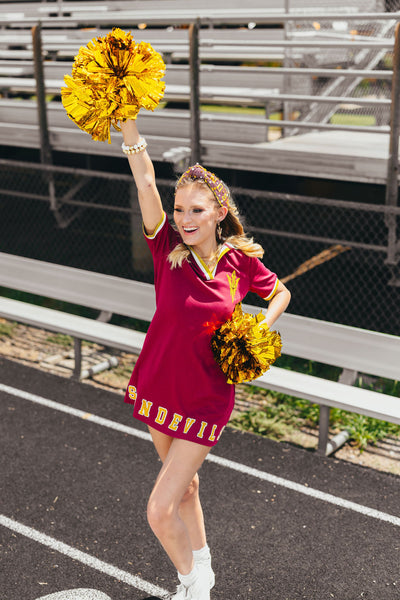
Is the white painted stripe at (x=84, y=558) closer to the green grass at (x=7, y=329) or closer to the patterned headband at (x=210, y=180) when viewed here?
the patterned headband at (x=210, y=180)

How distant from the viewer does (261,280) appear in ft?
11.3

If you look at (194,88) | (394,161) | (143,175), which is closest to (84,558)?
(143,175)

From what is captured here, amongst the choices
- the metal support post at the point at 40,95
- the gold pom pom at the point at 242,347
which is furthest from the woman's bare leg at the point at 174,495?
the metal support post at the point at 40,95

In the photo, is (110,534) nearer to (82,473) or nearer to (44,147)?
(82,473)

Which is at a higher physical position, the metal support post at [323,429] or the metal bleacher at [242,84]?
the metal bleacher at [242,84]

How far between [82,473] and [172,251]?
2291 mm

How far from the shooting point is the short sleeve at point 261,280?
11.2 feet

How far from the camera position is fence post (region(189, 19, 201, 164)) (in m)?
7.50

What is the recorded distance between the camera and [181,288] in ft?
10.3

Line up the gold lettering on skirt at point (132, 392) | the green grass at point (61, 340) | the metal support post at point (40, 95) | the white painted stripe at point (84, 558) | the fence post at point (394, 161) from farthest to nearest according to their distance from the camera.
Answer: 1. the metal support post at point (40, 95)
2. the green grass at point (61, 340)
3. the fence post at point (394, 161)
4. the white painted stripe at point (84, 558)
5. the gold lettering on skirt at point (132, 392)

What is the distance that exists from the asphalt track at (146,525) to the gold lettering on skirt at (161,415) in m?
1.09

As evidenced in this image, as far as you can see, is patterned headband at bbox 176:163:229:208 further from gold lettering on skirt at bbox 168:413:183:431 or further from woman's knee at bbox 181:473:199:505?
woman's knee at bbox 181:473:199:505

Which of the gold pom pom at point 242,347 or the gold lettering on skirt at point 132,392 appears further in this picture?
the gold lettering on skirt at point 132,392

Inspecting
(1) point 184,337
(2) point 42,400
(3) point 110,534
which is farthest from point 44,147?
(1) point 184,337
